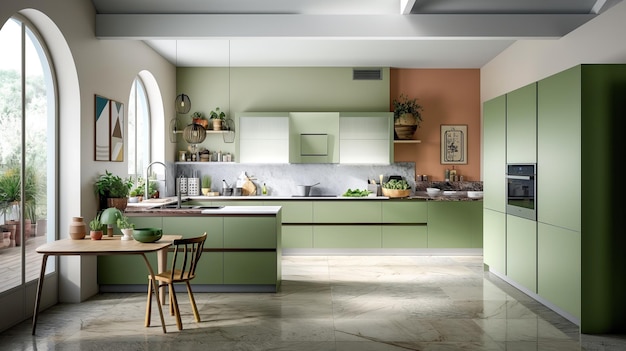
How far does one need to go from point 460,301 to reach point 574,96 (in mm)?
2225

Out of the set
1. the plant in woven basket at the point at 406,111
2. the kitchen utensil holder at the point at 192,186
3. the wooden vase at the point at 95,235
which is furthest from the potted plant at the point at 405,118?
the wooden vase at the point at 95,235

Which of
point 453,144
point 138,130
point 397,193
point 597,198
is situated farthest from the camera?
point 453,144

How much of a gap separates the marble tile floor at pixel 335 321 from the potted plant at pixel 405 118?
9.11 ft

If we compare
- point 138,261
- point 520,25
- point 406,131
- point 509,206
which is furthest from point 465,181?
point 138,261

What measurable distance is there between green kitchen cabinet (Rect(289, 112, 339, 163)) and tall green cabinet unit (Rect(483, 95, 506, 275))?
2.45 meters

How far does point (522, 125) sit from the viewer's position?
5.66m

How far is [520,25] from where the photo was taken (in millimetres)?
5645

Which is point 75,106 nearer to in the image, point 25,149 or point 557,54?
point 25,149

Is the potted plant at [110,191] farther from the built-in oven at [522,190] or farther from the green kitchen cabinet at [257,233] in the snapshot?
the built-in oven at [522,190]

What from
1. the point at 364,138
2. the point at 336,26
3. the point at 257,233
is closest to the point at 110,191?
the point at 257,233

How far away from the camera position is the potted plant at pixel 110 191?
5.66 metres

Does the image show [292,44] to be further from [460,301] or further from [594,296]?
[594,296]

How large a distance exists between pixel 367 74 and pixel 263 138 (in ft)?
6.29

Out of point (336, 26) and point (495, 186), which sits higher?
point (336, 26)
